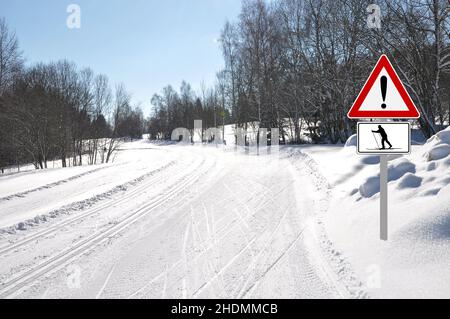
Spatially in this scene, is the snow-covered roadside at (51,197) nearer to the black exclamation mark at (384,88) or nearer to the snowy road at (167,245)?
the snowy road at (167,245)

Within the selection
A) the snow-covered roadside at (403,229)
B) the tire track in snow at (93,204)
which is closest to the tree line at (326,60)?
the snow-covered roadside at (403,229)

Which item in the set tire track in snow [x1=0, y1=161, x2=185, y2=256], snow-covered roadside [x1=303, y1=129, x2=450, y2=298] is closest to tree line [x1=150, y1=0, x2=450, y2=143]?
snow-covered roadside [x1=303, y1=129, x2=450, y2=298]

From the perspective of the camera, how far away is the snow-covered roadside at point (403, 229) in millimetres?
3135

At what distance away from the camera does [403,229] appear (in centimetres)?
418

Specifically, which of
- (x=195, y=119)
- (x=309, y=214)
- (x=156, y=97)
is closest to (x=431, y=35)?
(x=309, y=214)

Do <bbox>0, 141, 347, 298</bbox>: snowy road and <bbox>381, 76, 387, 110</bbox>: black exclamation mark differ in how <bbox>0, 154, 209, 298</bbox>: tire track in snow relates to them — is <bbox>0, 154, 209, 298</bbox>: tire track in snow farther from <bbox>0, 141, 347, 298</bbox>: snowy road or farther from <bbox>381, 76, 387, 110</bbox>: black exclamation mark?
<bbox>381, 76, 387, 110</bbox>: black exclamation mark

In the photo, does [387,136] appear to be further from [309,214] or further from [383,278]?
[309,214]

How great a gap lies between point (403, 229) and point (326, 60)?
19563 mm

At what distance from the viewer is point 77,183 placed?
35.5 ft

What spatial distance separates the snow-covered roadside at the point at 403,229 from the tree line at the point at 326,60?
7.74 m

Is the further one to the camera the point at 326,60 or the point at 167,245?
the point at 326,60

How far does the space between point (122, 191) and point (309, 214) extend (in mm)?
5678

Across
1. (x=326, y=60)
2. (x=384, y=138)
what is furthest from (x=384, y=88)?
(x=326, y=60)

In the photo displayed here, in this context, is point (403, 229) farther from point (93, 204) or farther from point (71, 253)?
point (93, 204)
